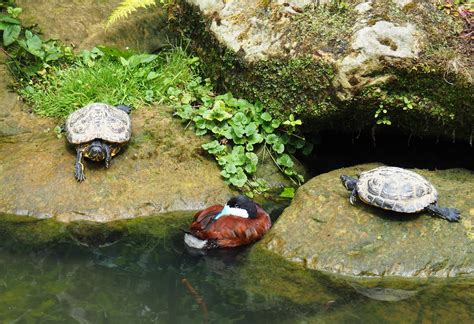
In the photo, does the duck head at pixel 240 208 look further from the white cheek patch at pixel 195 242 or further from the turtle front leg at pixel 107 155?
the turtle front leg at pixel 107 155

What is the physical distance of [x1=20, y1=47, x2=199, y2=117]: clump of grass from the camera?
8.00 metres

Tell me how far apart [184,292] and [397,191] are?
2233mm

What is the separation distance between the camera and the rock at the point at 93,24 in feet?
29.1

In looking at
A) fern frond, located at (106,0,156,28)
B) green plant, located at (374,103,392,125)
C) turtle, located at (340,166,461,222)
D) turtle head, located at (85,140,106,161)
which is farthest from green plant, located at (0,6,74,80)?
turtle, located at (340,166,461,222)

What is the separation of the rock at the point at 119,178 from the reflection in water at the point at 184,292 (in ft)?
2.67

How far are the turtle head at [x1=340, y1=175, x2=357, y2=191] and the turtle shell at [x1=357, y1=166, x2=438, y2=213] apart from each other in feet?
0.85

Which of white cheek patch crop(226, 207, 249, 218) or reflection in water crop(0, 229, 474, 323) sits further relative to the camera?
white cheek patch crop(226, 207, 249, 218)

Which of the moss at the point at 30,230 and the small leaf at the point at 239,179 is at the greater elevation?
the small leaf at the point at 239,179

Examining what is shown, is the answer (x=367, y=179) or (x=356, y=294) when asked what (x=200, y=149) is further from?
(x=356, y=294)

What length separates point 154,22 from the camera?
929 cm

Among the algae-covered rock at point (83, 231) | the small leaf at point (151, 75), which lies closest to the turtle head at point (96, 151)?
the algae-covered rock at point (83, 231)

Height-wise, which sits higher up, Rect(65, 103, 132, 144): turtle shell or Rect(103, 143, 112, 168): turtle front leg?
Rect(65, 103, 132, 144): turtle shell

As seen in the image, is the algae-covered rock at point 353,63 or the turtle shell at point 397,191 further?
the algae-covered rock at point 353,63

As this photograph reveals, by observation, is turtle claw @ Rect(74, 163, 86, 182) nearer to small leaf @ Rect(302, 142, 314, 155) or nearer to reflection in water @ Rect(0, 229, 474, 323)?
reflection in water @ Rect(0, 229, 474, 323)
